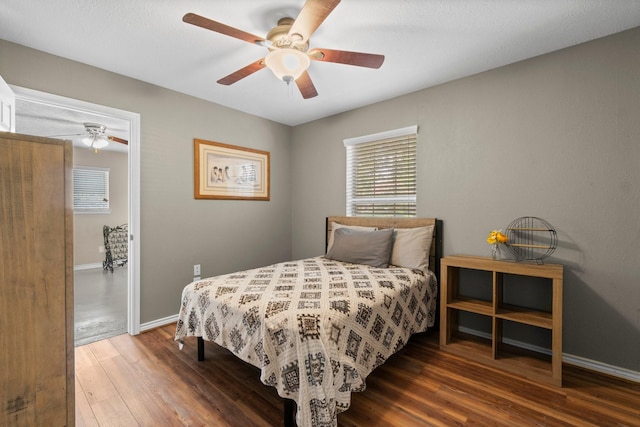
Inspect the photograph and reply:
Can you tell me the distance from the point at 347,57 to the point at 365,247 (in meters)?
1.68

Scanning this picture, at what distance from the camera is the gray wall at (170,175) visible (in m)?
2.35

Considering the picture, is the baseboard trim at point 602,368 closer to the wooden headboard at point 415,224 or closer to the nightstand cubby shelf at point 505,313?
the nightstand cubby shelf at point 505,313

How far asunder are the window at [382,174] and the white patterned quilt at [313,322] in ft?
3.10

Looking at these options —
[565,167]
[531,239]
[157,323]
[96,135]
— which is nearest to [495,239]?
[531,239]

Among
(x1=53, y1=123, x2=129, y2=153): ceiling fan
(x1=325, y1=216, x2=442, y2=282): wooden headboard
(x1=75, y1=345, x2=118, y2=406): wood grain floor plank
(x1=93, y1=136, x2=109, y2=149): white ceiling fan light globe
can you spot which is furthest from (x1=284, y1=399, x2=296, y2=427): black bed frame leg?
(x1=93, y1=136, x2=109, y2=149): white ceiling fan light globe

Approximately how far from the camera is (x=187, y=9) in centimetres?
180

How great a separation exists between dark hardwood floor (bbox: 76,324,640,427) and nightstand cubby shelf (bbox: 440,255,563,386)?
142 mm

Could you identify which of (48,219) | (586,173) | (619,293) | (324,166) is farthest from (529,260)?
(48,219)

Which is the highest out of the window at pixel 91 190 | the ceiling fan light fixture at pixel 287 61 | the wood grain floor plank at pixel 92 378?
the ceiling fan light fixture at pixel 287 61

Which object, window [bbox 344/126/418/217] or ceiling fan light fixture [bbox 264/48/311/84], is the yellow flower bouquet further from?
ceiling fan light fixture [bbox 264/48/311/84]

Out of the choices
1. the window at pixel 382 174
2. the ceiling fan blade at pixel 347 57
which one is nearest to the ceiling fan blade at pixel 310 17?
the ceiling fan blade at pixel 347 57

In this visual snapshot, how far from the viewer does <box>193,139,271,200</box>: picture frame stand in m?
3.24

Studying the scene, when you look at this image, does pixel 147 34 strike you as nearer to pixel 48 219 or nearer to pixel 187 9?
pixel 187 9

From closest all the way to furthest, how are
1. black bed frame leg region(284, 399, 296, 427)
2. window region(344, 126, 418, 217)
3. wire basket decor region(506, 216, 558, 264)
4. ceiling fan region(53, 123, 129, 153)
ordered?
black bed frame leg region(284, 399, 296, 427) < wire basket decor region(506, 216, 558, 264) < window region(344, 126, 418, 217) < ceiling fan region(53, 123, 129, 153)
